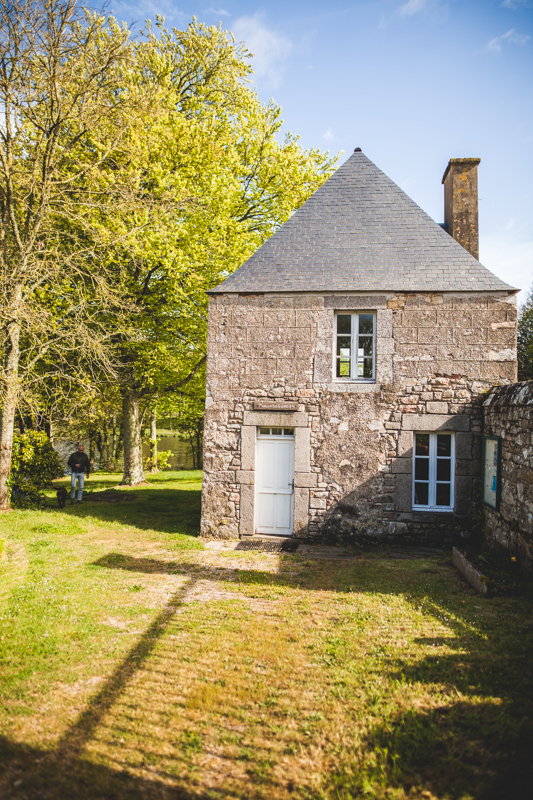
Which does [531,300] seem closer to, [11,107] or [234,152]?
[234,152]

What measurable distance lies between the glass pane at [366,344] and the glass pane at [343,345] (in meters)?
0.24

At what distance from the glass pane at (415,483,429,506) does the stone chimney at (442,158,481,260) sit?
5.75 metres

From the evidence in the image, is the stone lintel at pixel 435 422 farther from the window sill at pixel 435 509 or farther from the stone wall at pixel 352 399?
the window sill at pixel 435 509

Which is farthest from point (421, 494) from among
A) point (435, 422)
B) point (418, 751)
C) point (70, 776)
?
point (70, 776)

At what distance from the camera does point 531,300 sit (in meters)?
27.6

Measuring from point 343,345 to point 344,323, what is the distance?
1.47 ft

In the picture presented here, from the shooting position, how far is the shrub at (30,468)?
11.9 meters

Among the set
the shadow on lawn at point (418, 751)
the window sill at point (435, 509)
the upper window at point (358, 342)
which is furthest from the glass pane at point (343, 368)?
the shadow on lawn at point (418, 751)

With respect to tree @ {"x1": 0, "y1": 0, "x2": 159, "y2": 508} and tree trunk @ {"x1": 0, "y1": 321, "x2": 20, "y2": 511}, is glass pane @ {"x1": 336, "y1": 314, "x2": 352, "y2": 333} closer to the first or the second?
tree @ {"x1": 0, "y1": 0, "x2": 159, "y2": 508}

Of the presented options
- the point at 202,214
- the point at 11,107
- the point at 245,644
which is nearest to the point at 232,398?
the point at 245,644

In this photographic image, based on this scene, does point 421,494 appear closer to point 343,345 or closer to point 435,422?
point 435,422

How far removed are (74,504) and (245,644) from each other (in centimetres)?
960

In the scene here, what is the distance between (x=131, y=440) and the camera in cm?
1700

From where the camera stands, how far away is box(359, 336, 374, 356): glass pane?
9.55 m
